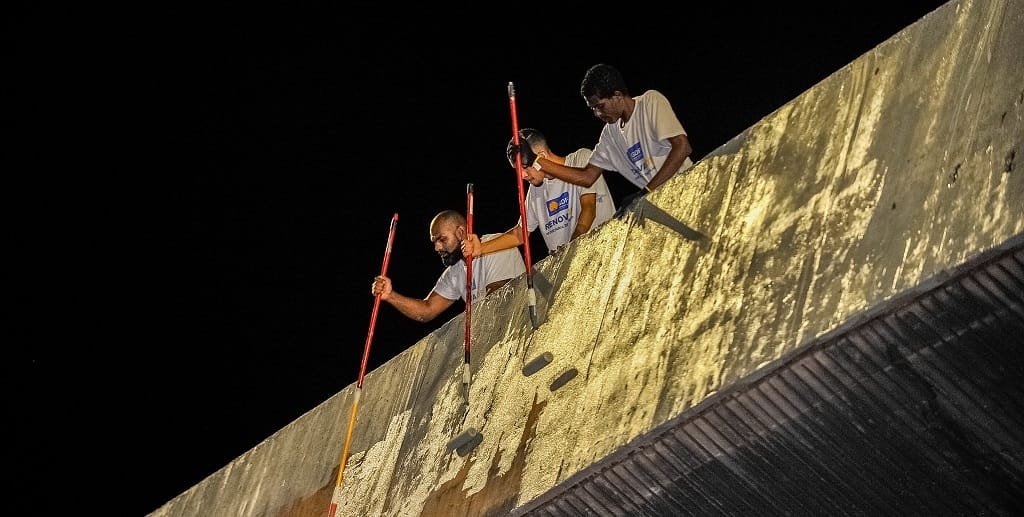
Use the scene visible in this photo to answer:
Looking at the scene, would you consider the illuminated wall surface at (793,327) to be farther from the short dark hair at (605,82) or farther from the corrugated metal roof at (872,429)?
the short dark hair at (605,82)

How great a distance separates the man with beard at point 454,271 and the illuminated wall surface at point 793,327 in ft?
4.20

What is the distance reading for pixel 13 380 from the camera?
11.2 m

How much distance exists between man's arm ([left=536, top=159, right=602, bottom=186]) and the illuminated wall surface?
25.6 inches

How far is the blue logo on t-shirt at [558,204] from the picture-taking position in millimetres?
6668

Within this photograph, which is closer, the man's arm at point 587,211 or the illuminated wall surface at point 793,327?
the illuminated wall surface at point 793,327

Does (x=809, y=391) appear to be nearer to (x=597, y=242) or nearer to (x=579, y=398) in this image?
(x=579, y=398)

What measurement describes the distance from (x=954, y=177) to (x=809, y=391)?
2.63 ft

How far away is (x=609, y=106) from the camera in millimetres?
5918

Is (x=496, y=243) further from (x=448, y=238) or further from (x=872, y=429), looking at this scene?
(x=872, y=429)

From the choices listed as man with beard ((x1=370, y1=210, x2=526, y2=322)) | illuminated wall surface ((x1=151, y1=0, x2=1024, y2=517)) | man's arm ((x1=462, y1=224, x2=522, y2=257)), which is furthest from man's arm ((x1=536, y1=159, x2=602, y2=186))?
man with beard ((x1=370, y1=210, x2=526, y2=322))

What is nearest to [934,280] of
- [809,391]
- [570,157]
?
[809,391]

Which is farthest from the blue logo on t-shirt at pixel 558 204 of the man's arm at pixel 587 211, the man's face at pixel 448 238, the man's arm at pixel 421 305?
the man's arm at pixel 421 305

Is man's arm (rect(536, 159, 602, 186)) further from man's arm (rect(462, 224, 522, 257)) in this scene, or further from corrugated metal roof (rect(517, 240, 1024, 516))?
corrugated metal roof (rect(517, 240, 1024, 516))

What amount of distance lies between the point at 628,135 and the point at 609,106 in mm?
162
